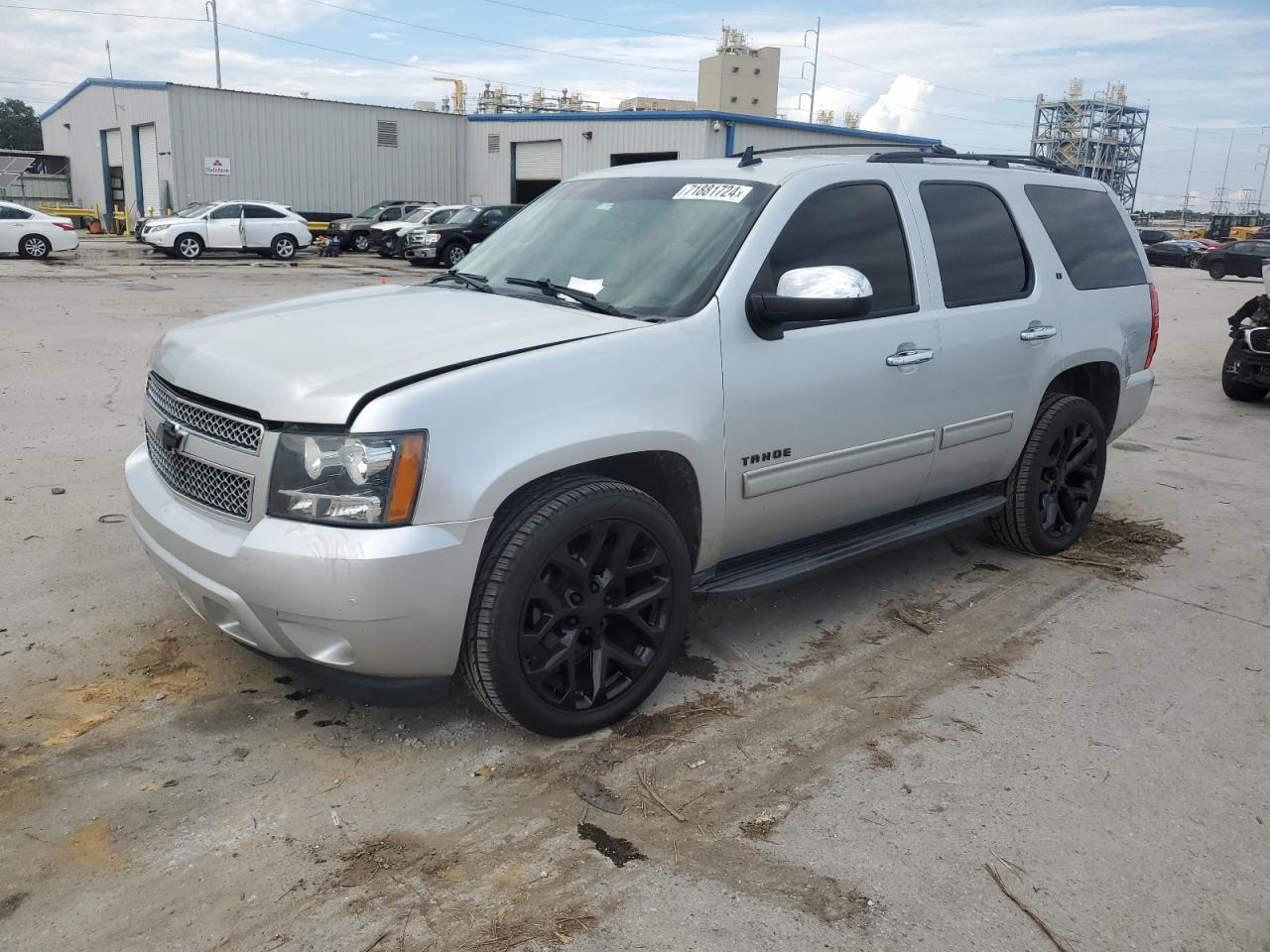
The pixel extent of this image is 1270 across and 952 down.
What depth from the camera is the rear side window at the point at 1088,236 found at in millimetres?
5059

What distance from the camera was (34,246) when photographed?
79.2 ft

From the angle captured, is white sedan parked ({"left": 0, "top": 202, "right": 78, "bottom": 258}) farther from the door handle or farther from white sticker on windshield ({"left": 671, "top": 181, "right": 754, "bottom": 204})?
the door handle

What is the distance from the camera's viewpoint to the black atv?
1001cm

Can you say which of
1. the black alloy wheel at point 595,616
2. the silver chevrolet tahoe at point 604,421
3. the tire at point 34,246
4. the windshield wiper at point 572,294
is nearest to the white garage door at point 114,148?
the tire at point 34,246

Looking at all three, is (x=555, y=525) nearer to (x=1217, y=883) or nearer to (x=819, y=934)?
(x=819, y=934)

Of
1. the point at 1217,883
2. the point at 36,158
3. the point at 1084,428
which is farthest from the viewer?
the point at 36,158

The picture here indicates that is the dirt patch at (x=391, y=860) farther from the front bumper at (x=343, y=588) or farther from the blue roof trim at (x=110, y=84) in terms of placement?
the blue roof trim at (x=110, y=84)

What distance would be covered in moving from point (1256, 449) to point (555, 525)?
742 centimetres

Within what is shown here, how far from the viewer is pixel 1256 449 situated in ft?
27.1

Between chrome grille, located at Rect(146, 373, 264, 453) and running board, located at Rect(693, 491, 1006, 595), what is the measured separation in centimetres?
161

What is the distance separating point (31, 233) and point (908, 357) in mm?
25581

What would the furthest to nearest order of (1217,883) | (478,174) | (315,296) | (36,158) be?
1. (36,158)
2. (478,174)
3. (315,296)
4. (1217,883)

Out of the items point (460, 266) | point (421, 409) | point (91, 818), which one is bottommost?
point (91, 818)

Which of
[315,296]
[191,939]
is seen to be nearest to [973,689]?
[191,939]
